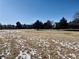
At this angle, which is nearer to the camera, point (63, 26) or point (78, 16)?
point (78, 16)

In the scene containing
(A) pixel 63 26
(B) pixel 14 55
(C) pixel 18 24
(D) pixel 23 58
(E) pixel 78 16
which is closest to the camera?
(D) pixel 23 58

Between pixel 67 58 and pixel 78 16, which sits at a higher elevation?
pixel 78 16

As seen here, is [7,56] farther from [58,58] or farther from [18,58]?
[58,58]

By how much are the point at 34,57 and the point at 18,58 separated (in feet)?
3.14

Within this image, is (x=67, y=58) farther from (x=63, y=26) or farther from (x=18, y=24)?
(x=18, y=24)

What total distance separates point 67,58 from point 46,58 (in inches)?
51.5

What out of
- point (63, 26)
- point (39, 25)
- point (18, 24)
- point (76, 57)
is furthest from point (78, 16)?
point (76, 57)

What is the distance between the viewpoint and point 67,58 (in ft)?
24.1

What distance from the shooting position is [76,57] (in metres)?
7.62

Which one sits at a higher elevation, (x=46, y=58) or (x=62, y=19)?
(x=62, y=19)

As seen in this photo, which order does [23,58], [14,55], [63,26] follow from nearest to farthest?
[23,58] < [14,55] < [63,26]

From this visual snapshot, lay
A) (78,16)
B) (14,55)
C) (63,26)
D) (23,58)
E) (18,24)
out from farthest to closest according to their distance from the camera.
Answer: (18,24) < (63,26) < (78,16) < (14,55) < (23,58)

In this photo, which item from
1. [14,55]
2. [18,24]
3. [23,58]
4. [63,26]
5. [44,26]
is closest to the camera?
[23,58]

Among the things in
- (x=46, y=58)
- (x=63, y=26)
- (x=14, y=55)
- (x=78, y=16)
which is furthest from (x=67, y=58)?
(x=63, y=26)
